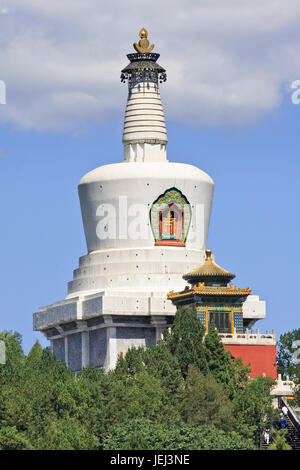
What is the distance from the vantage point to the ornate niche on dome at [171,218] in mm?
128875

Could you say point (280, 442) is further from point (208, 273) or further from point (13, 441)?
point (208, 273)

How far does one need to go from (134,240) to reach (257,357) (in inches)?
420

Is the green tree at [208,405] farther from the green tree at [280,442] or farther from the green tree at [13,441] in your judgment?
the green tree at [13,441]

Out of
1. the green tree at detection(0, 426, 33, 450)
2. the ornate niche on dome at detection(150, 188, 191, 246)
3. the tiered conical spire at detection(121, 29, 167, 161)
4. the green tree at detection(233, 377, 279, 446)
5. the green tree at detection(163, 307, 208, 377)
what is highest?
the tiered conical spire at detection(121, 29, 167, 161)

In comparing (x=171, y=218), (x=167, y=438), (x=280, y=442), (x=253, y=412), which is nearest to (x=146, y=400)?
(x=253, y=412)

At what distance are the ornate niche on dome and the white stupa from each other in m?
0.05

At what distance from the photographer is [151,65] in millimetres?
130625

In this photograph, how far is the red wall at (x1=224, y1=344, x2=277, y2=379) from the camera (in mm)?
121812

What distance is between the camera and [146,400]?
11169 cm

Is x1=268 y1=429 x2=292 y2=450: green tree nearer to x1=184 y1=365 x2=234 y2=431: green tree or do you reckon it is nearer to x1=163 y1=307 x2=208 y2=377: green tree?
x1=184 y1=365 x2=234 y2=431: green tree

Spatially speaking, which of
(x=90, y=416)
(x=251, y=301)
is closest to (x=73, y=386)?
(x=90, y=416)

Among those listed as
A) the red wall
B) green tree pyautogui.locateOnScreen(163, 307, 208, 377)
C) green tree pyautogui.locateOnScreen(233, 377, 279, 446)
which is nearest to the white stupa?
the red wall

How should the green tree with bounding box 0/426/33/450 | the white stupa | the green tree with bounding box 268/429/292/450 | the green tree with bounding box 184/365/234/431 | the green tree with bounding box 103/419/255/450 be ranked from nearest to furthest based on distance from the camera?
the green tree with bounding box 103/419/255/450 → the green tree with bounding box 0/426/33/450 → the green tree with bounding box 268/429/292/450 → the green tree with bounding box 184/365/234/431 → the white stupa
